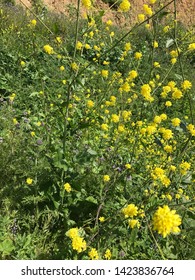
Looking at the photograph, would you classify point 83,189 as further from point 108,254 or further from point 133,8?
point 133,8

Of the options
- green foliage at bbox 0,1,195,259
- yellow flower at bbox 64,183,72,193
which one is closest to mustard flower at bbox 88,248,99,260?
green foliage at bbox 0,1,195,259

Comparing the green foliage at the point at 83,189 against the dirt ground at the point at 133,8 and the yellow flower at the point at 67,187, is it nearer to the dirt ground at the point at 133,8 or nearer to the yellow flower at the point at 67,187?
the yellow flower at the point at 67,187

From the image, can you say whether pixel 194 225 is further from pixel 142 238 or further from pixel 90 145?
pixel 90 145

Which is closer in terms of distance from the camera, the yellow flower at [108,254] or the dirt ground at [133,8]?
the yellow flower at [108,254]

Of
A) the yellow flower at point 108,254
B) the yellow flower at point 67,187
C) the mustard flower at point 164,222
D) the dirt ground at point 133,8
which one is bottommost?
the yellow flower at point 108,254

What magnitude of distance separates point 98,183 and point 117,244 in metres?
0.48

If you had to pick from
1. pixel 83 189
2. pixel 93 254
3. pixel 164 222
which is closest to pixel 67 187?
pixel 83 189

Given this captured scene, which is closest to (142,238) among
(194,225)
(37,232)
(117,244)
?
(117,244)

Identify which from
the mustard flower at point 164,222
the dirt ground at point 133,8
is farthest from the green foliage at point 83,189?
the dirt ground at point 133,8

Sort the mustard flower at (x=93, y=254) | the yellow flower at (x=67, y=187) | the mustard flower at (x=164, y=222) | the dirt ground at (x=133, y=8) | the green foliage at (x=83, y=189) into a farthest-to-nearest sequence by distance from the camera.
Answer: the dirt ground at (x=133, y=8), the yellow flower at (x=67, y=187), the green foliage at (x=83, y=189), the mustard flower at (x=93, y=254), the mustard flower at (x=164, y=222)

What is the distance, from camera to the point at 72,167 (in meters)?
2.45

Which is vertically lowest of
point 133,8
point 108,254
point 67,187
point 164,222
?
point 108,254

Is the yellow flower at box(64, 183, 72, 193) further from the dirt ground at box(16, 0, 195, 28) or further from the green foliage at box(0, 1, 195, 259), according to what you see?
the dirt ground at box(16, 0, 195, 28)

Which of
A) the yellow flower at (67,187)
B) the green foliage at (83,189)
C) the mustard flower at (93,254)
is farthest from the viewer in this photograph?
the yellow flower at (67,187)
